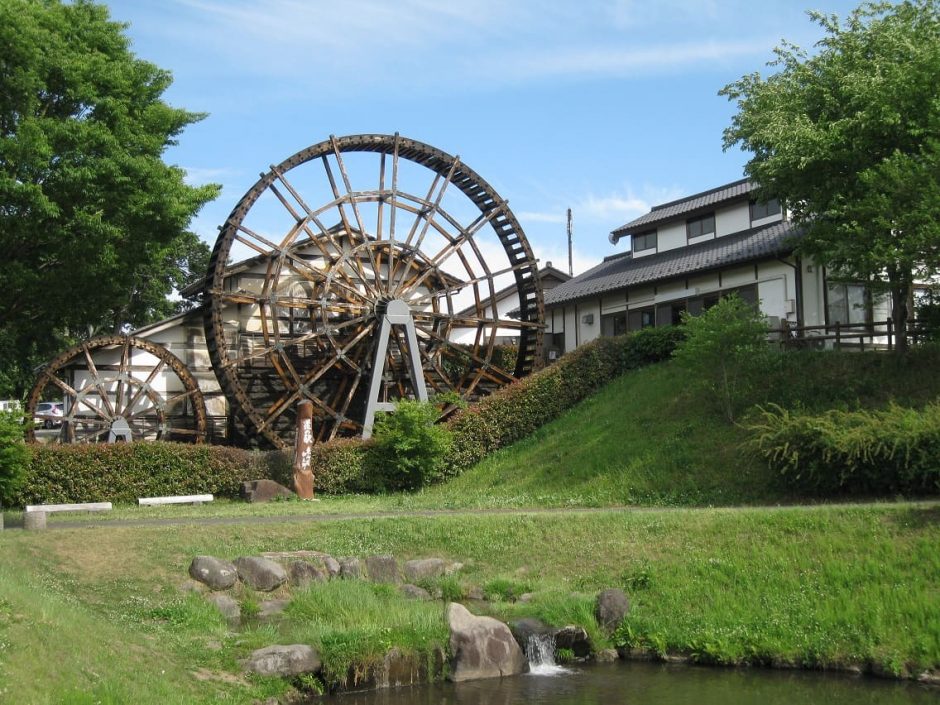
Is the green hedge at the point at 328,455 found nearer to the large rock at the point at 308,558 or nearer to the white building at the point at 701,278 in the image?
the white building at the point at 701,278

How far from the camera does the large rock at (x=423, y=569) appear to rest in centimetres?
1493

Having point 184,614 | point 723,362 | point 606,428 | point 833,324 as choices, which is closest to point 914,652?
point 184,614

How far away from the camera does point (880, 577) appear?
500 inches

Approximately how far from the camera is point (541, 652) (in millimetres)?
12406

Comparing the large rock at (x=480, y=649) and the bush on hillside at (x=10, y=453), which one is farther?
the bush on hillside at (x=10, y=453)

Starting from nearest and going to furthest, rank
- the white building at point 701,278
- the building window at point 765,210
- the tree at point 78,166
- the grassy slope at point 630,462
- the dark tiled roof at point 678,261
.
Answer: the grassy slope at point 630,462, the tree at point 78,166, the white building at point 701,278, the dark tiled roof at point 678,261, the building window at point 765,210

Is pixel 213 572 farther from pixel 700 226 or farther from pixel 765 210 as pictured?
pixel 700 226

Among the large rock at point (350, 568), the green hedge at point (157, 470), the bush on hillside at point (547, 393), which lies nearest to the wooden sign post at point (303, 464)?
the green hedge at point (157, 470)

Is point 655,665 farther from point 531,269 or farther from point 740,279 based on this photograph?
point 531,269

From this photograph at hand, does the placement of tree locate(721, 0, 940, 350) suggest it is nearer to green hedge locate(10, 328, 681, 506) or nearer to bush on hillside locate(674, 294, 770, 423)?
bush on hillside locate(674, 294, 770, 423)

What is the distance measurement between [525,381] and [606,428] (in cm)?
406

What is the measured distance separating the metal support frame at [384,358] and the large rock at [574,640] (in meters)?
15.4

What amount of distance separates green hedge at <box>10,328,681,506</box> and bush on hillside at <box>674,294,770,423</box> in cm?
539

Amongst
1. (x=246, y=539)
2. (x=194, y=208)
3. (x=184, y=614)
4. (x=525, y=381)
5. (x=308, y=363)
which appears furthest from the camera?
(x=308, y=363)
